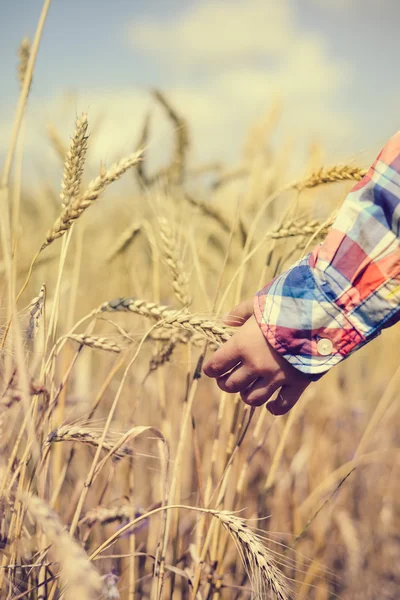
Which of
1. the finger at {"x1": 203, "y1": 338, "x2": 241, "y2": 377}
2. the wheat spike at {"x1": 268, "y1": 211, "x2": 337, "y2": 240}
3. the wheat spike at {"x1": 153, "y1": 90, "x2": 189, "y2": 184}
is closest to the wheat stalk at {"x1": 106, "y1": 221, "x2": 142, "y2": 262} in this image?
the wheat spike at {"x1": 153, "y1": 90, "x2": 189, "y2": 184}

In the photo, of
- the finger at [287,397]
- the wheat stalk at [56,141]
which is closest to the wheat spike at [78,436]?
the finger at [287,397]

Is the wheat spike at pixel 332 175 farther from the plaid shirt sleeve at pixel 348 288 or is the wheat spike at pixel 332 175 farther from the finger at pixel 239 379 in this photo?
the finger at pixel 239 379

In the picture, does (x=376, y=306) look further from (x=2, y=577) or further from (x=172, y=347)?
(x=2, y=577)

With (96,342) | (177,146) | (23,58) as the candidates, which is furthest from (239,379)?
(177,146)

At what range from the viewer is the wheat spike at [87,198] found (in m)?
0.73

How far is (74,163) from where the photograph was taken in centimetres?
74

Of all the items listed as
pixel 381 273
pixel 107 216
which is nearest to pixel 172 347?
pixel 381 273

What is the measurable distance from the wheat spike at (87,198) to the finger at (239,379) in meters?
0.33

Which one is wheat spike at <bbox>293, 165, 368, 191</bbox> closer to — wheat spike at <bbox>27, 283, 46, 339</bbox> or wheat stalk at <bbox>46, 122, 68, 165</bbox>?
wheat spike at <bbox>27, 283, 46, 339</bbox>

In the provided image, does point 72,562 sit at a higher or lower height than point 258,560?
higher

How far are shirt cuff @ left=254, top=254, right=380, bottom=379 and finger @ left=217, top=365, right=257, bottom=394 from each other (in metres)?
0.06

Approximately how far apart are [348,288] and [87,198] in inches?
16.0

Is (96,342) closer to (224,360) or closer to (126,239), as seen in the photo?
(224,360)

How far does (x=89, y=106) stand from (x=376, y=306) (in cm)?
52
